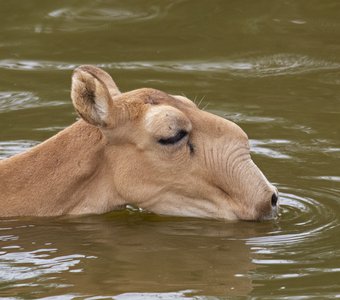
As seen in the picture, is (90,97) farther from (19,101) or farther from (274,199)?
(19,101)

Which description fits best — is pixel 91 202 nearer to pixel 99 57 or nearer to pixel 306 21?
pixel 99 57

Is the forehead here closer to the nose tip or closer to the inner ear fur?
the inner ear fur

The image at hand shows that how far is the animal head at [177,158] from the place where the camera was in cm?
1166

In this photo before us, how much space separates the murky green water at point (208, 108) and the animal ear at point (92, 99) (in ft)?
3.64

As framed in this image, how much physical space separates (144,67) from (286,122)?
2.91 m

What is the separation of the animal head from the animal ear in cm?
3

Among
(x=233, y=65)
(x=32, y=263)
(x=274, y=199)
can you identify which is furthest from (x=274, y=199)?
(x=233, y=65)

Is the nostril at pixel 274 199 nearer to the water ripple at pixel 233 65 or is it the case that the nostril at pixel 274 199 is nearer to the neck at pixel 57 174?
the neck at pixel 57 174

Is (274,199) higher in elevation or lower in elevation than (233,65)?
lower

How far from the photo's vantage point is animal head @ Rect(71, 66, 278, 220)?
11656 mm

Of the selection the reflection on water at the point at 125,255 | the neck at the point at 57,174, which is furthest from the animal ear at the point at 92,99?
the reflection on water at the point at 125,255

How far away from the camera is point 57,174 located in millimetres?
11867

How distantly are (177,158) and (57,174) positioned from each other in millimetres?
1057

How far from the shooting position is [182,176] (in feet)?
39.0
